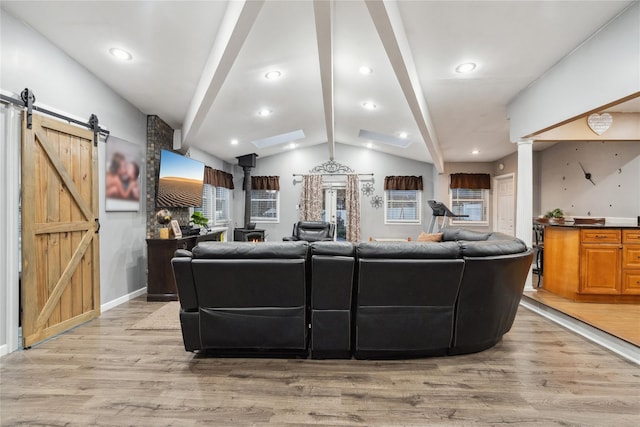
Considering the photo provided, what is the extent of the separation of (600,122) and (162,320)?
5.84 metres

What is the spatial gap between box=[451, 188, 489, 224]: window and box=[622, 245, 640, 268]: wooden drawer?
4061 mm

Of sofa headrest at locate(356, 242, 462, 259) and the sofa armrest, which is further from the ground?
sofa headrest at locate(356, 242, 462, 259)

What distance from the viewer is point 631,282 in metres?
3.74

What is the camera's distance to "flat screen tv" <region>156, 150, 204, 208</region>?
4586mm

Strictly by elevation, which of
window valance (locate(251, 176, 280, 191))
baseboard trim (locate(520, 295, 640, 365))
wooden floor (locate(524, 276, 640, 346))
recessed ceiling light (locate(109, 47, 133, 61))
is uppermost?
recessed ceiling light (locate(109, 47, 133, 61))

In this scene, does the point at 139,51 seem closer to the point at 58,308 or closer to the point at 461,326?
the point at 58,308

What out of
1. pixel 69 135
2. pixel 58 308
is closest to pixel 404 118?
pixel 69 135

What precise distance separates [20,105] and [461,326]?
3.95m

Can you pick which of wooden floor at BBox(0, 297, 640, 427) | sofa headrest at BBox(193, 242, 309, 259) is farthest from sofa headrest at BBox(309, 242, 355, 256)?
wooden floor at BBox(0, 297, 640, 427)

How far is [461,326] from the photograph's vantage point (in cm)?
246

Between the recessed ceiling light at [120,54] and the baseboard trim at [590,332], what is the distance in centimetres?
503

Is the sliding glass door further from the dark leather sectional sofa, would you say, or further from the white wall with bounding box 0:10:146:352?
the dark leather sectional sofa

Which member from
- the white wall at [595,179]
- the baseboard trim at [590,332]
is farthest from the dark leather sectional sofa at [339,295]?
the white wall at [595,179]

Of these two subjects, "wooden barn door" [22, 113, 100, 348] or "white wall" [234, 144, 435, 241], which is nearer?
"wooden barn door" [22, 113, 100, 348]
